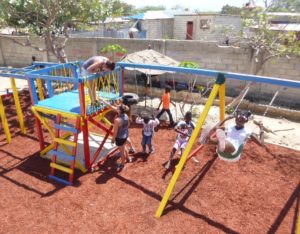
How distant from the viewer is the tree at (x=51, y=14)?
943 cm

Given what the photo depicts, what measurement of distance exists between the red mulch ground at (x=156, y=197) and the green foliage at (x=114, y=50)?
23.1ft

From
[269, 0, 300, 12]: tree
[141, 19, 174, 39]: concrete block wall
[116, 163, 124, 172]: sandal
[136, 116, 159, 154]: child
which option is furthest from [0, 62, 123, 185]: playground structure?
[141, 19, 174, 39]: concrete block wall

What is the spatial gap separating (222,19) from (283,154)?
21.3 m

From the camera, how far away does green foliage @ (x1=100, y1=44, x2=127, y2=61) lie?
12.6 m

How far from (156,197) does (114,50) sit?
8.95 m

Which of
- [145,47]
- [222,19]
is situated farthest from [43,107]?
[222,19]

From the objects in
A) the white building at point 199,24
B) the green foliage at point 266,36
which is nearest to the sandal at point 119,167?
the green foliage at point 266,36

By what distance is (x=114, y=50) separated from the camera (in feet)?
41.9

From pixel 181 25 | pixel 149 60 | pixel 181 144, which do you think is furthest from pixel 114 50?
pixel 181 25

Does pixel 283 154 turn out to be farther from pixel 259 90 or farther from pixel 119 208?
pixel 259 90

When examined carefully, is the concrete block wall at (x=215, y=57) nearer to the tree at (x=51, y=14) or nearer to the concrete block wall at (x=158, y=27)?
the tree at (x=51, y=14)

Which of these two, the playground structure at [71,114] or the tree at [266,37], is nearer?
the playground structure at [71,114]

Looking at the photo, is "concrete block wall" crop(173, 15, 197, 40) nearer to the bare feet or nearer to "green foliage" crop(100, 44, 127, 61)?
"green foliage" crop(100, 44, 127, 61)

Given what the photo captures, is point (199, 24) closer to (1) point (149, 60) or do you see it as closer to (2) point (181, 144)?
(1) point (149, 60)
